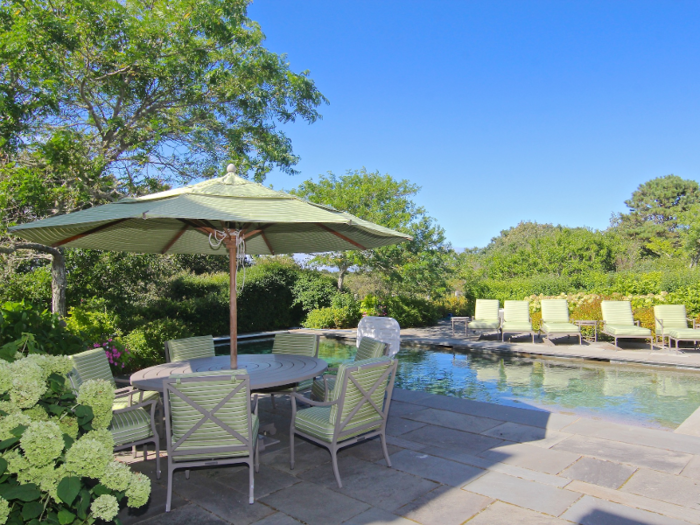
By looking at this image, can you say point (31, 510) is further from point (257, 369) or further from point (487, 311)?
point (487, 311)

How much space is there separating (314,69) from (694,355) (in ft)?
30.5

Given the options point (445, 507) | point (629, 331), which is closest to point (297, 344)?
point (445, 507)

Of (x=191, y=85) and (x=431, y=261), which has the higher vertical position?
(x=191, y=85)

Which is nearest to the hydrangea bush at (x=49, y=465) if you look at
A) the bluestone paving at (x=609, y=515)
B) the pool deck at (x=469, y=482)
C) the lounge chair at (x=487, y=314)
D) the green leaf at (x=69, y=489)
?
the green leaf at (x=69, y=489)

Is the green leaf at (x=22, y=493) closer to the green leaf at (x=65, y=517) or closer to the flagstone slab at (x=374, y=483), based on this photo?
the green leaf at (x=65, y=517)

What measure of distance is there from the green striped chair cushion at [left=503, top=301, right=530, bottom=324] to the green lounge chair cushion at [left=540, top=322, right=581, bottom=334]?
793 millimetres

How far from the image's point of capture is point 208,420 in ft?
10.2

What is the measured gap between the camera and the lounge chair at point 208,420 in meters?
3.06

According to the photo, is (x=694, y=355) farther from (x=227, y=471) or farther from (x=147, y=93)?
(x=147, y=93)

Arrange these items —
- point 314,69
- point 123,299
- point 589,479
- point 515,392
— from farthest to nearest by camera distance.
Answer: point 123,299 → point 314,69 → point 515,392 → point 589,479

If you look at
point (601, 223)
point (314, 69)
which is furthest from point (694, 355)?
point (601, 223)

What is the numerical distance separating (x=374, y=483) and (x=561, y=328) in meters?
8.34

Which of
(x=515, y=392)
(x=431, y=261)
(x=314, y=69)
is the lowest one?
(x=515, y=392)

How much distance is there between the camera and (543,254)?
2048 centimetres
